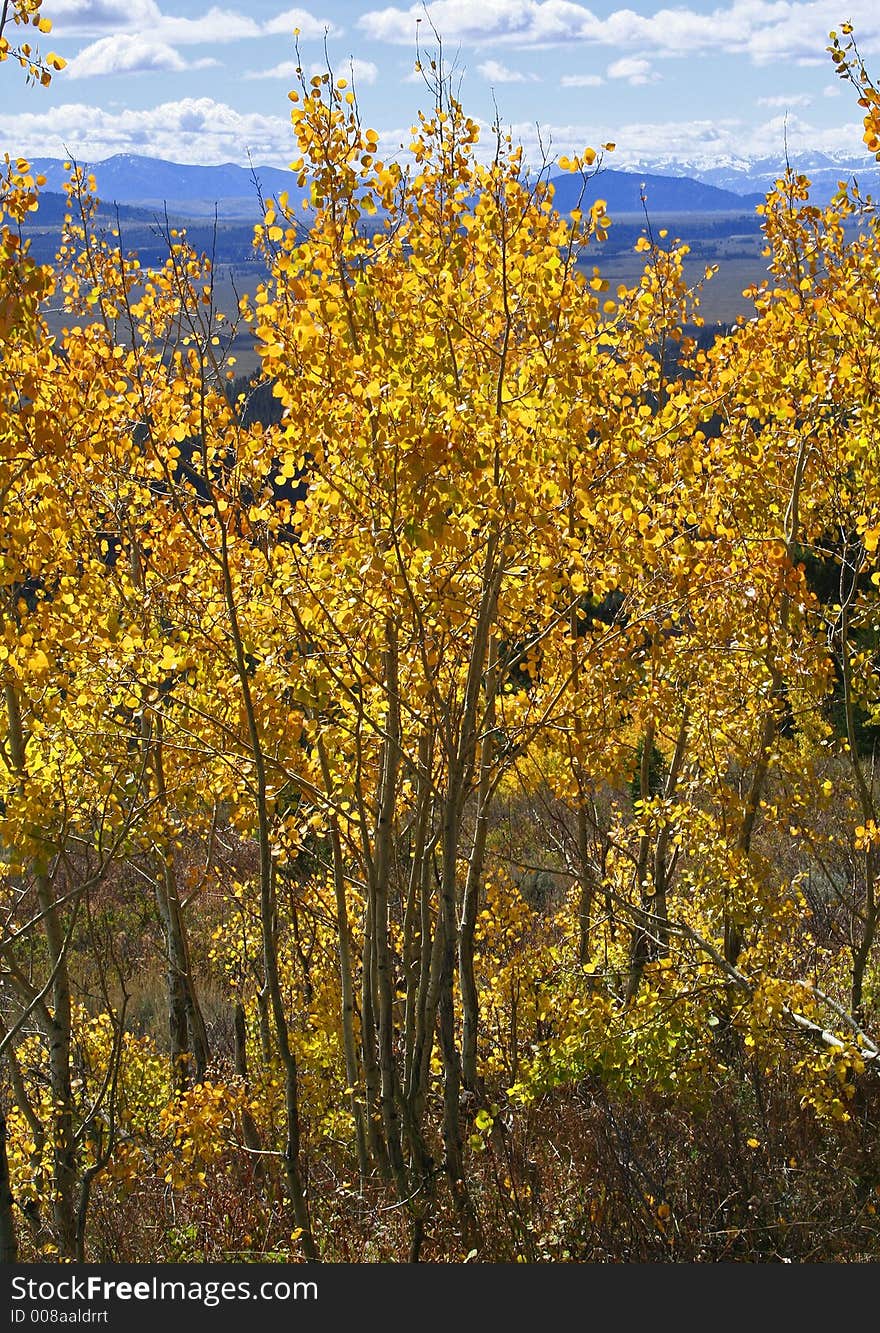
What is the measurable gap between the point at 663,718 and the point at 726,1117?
2172mm

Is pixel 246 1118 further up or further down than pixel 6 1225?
further down

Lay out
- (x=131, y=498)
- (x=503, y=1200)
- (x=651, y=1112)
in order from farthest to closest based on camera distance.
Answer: (x=131, y=498)
(x=651, y=1112)
(x=503, y=1200)

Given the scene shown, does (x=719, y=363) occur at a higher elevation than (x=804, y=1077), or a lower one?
higher

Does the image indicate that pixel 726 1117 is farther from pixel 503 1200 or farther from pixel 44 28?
pixel 44 28

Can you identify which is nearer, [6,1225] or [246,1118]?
[6,1225]

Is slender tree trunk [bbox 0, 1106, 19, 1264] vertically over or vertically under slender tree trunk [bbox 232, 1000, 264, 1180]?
over

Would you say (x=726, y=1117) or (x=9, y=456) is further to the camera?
(x=726, y=1117)

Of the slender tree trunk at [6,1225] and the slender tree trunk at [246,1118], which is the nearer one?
the slender tree trunk at [6,1225]

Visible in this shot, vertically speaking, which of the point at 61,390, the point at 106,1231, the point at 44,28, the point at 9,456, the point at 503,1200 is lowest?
the point at 106,1231

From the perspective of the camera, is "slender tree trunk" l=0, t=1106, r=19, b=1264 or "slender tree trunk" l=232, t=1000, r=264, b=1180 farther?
"slender tree trunk" l=232, t=1000, r=264, b=1180

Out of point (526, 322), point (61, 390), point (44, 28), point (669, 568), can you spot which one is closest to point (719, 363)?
point (669, 568)

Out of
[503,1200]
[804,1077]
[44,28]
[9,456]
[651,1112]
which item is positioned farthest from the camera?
[651,1112]

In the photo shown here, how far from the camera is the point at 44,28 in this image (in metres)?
3.53

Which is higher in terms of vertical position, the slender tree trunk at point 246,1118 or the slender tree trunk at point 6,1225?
the slender tree trunk at point 6,1225
